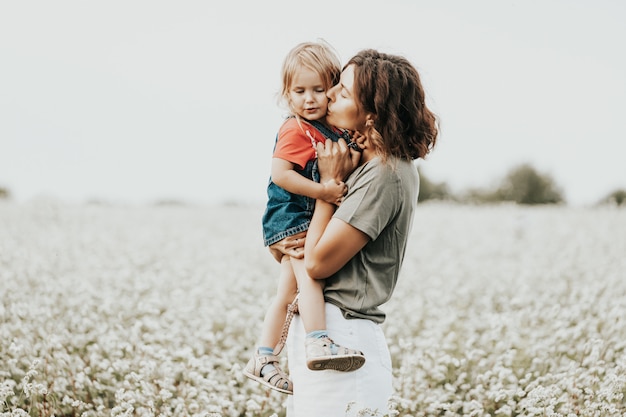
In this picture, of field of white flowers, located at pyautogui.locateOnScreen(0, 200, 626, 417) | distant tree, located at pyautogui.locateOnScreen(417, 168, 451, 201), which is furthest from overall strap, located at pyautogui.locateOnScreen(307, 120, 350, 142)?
distant tree, located at pyautogui.locateOnScreen(417, 168, 451, 201)

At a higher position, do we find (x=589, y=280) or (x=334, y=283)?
(x=334, y=283)

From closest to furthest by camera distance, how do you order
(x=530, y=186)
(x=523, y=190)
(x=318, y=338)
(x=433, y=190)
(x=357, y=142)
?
1. (x=318, y=338)
2. (x=357, y=142)
3. (x=433, y=190)
4. (x=523, y=190)
5. (x=530, y=186)

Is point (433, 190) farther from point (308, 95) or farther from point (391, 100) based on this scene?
point (391, 100)

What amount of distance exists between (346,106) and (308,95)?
1.31 ft

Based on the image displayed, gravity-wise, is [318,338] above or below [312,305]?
below

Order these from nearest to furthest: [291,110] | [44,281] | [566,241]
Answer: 1. [291,110]
2. [44,281]
3. [566,241]

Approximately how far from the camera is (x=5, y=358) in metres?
5.79

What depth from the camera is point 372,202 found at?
3.41 m

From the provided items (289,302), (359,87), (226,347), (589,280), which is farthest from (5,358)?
(589,280)

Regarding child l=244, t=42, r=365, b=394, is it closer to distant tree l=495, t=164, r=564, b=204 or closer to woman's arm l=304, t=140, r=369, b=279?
woman's arm l=304, t=140, r=369, b=279

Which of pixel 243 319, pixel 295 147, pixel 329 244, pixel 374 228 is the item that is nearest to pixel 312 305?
pixel 329 244

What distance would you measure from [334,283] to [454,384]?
100 inches

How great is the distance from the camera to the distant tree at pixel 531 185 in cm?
4584

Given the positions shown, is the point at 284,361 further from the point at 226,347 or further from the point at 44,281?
the point at 44,281
